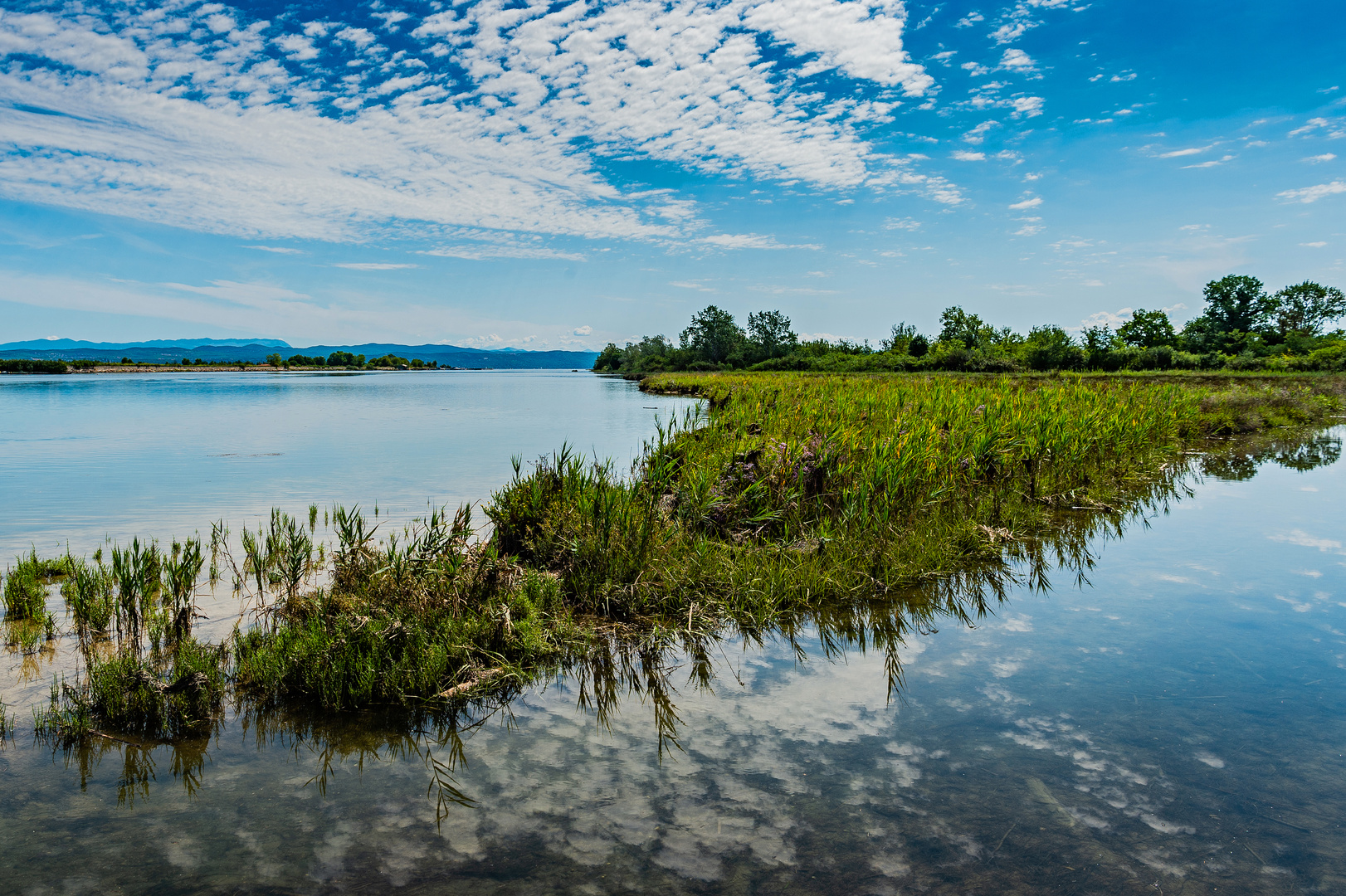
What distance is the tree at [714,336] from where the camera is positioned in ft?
336

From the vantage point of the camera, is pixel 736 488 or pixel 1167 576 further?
pixel 736 488

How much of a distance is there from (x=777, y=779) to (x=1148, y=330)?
8133 centimetres

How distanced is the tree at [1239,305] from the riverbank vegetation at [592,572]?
8241 cm

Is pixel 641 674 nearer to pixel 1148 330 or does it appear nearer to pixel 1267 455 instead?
pixel 1267 455

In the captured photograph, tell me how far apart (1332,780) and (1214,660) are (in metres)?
1.54

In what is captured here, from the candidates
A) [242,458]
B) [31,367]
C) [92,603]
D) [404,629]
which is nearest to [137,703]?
[404,629]

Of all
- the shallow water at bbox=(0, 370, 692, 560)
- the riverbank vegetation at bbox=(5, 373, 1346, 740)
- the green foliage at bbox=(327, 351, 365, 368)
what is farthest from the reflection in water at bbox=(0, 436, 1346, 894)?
the green foliage at bbox=(327, 351, 365, 368)

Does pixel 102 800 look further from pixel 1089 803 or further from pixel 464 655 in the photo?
pixel 1089 803

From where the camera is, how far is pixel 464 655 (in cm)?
442

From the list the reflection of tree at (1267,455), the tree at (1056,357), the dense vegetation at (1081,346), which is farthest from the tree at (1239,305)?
the reflection of tree at (1267,455)

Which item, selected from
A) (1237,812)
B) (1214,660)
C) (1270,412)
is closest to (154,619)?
(1237,812)

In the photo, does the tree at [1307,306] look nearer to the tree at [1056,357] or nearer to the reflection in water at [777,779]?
the tree at [1056,357]

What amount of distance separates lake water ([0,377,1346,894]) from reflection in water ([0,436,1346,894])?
0.04 feet

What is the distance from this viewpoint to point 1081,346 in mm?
47844
